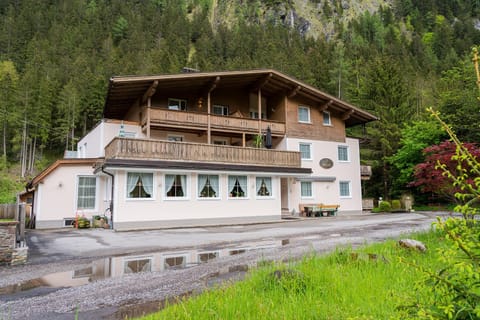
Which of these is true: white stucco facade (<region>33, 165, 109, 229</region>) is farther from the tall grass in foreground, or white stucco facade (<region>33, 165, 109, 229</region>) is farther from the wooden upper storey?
the tall grass in foreground

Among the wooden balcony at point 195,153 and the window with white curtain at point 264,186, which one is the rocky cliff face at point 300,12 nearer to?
the wooden balcony at point 195,153

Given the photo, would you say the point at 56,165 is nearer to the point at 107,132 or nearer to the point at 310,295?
the point at 107,132

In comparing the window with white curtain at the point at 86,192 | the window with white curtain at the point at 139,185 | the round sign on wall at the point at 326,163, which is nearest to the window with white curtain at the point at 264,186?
the round sign on wall at the point at 326,163

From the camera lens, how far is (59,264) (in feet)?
24.3

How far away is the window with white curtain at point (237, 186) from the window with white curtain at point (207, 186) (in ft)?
2.92

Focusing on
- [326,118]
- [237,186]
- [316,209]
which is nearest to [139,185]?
[237,186]

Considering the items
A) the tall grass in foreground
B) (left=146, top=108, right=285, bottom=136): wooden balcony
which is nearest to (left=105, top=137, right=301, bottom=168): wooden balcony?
(left=146, top=108, right=285, bottom=136): wooden balcony

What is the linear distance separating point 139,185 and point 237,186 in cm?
550

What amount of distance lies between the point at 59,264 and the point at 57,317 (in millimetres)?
3764

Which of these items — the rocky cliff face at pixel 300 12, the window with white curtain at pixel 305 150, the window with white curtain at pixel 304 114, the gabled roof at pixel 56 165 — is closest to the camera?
the gabled roof at pixel 56 165

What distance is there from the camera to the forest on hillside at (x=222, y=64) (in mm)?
30125

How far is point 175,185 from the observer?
16188mm

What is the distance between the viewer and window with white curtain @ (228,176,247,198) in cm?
1781

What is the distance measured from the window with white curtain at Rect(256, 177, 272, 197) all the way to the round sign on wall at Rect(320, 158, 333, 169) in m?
Result: 5.71
